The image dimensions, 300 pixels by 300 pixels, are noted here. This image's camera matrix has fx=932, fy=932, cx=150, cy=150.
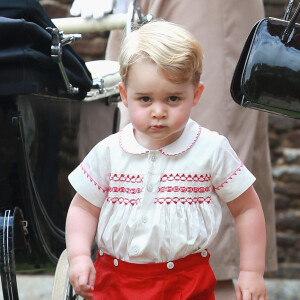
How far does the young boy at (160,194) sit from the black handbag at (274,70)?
144mm

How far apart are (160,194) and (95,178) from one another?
19 cm

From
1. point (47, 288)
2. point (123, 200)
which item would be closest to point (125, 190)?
point (123, 200)

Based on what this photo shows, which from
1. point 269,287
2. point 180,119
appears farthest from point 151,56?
point 269,287

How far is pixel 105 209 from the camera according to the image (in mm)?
2361

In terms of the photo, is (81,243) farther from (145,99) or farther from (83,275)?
(145,99)

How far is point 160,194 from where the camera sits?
230cm

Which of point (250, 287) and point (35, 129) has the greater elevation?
point (35, 129)

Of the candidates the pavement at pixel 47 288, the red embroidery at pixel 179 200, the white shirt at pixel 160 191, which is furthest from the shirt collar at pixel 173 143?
the pavement at pixel 47 288

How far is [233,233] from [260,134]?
41cm

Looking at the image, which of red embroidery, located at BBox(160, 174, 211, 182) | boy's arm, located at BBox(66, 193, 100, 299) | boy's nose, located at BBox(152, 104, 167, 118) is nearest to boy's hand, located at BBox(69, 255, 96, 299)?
boy's arm, located at BBox(66, 193, 100, 299)

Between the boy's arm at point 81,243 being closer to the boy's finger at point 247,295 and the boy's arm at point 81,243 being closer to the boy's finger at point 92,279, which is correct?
the boy's finger at point 92,279

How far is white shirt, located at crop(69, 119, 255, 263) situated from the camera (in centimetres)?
229

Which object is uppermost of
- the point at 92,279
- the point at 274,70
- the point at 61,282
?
the point at 274,70

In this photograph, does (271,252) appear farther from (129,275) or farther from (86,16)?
(129,275)
